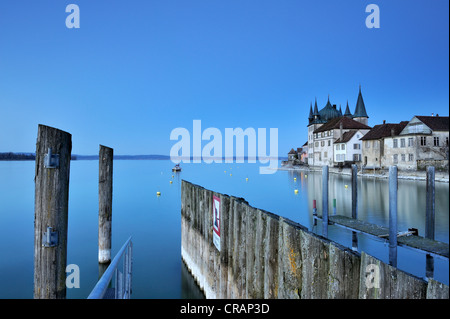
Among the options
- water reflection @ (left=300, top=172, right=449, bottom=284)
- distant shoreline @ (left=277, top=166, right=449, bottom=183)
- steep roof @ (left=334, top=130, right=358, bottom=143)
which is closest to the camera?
water reflection @ (left=300, top=172, right=449, bottom=284)

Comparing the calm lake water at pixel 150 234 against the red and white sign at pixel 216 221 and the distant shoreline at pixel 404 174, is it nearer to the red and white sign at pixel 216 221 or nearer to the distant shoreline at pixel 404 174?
the red and white sign at pixel 216 221

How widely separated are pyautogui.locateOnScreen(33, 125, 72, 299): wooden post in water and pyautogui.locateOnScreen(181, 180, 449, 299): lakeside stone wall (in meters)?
3.11

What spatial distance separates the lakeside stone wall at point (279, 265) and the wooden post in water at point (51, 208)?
123 inches

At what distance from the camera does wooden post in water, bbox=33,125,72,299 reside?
413 centimetres

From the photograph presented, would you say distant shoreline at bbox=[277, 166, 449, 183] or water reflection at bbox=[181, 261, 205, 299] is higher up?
distant shoreline at bbox=[277, 166, 449, 183]

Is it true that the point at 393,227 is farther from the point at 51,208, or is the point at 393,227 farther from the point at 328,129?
the point at 328,129

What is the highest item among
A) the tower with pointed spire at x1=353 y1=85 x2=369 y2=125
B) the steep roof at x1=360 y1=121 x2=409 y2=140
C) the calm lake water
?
the tower with pointed spire at x1=353 y1=85 x2=369 y2=125

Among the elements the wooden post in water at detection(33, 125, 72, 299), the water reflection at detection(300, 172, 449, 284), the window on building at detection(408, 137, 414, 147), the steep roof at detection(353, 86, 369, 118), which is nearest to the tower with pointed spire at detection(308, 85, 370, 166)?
the steep roof at detection(353, 86, 369, 118)

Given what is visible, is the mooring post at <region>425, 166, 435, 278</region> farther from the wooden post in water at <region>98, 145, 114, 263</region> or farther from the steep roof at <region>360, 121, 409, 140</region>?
the steep roof at <region>360, 121, 409, 140</region>

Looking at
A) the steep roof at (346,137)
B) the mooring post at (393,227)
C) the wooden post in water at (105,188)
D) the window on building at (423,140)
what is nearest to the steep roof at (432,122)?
the window on building at (423,140)

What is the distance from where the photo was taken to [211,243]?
8.13 meters

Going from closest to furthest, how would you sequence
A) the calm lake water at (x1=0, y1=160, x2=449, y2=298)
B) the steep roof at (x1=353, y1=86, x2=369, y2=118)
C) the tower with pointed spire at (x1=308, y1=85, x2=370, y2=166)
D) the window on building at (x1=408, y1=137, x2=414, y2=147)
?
1. the calm lake water at (x1=0, y1=160, x2=449, y2=298)
2. the window on building at (x1=408, y1=137, x2=414, y2=147)
3. the tower with pointed spire at (x1=308, y1=85, x2=370, y2=166)
4. the steep roof at (x1=353, y1=86, x2=369, y2=118)
